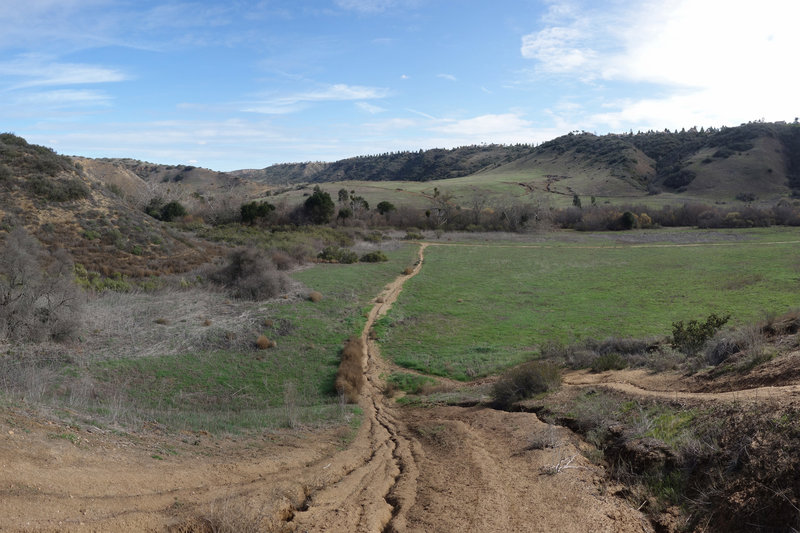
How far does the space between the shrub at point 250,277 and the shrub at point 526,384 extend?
14.7 m

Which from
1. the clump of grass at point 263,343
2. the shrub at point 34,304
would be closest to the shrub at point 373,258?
the clump of grass at point 263,343

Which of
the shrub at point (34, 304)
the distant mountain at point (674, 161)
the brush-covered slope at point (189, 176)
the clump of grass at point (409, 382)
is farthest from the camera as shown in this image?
the brush-covered slope at point (189, 176)

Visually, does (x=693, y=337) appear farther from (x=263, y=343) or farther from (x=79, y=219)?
(x=79, y=219)

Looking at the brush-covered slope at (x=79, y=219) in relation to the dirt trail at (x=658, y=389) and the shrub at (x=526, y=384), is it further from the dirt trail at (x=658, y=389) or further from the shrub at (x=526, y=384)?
the dirt trail at (x=658, y=389)

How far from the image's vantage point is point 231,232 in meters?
50.0

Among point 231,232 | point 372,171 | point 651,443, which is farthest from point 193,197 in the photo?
point 372,171

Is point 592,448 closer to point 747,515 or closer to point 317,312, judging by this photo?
point 747,515

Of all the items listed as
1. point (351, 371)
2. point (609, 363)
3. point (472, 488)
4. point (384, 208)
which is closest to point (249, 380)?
point (351, 371)

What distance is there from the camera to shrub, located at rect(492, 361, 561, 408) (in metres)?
10.6

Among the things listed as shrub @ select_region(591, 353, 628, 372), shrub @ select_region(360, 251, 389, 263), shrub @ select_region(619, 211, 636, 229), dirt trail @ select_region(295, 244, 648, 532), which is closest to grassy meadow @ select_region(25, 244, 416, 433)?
dirt trail @ select_region(295, 244, 648, 532)

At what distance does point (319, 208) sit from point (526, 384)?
53913mm

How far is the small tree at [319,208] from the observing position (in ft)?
203

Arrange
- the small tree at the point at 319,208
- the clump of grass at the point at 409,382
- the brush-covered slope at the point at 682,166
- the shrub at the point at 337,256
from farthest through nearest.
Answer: the brush-covered slope at the point at 682,166
the small tree at the point at 319,208
the shrub at the point at 337,256
the clump of grass at the point at 409,382

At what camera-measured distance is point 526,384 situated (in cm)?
1080
